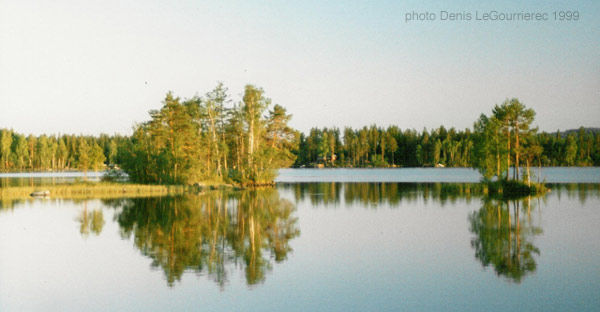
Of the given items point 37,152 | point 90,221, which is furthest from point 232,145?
point 37,152

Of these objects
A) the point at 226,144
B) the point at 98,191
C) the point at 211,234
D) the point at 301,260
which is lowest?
the point at 301,260

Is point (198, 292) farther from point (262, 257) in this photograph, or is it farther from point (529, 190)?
point (529, 190)

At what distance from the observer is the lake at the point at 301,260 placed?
46.4 ft

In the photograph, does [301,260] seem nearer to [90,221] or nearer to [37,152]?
[90,221]

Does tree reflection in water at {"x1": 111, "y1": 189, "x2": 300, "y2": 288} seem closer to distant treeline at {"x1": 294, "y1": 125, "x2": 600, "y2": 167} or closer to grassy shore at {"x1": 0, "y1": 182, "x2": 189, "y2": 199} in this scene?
grassy shore at {"x1": 0, "y1": 182, "x2": 189, "y2": 199}

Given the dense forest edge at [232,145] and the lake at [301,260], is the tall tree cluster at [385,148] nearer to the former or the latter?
the dense forest edge at [232,145]

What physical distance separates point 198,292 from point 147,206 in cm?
2585

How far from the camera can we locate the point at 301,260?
19.4 meters

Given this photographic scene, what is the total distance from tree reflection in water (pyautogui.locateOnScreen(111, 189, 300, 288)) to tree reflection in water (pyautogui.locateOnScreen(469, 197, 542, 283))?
7.93 m

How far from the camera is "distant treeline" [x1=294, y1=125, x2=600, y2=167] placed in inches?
6255

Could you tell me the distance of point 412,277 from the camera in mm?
16594

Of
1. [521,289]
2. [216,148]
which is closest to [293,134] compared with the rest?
[216,148]

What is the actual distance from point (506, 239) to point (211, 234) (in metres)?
13.7

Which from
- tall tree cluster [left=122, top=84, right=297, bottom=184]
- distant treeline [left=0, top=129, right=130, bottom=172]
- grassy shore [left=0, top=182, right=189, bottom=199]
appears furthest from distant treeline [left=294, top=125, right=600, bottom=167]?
grassy shore [left=0, top=182, right=189, bottom=199]
